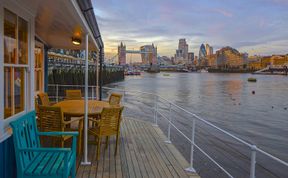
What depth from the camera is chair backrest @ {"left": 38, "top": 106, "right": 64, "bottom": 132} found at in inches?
133

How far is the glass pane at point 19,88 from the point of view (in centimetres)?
283

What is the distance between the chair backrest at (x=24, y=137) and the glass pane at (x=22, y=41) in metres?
0.64

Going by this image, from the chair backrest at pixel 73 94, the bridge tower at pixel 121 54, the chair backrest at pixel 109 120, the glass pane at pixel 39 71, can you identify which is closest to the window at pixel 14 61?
the chair backrest at pixel 109 120

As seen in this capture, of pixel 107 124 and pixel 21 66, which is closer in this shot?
pixel 21 66

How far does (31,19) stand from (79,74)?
81.0 feet

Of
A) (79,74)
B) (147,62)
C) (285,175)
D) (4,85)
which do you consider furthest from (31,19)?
(147,62)

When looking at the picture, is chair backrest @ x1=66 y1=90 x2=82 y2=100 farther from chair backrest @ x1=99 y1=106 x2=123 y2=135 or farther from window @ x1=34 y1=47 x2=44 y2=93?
chair backrest @ x1=99 y1=106 x2=123 y2=135

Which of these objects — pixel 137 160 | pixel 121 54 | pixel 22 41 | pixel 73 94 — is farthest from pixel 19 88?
pixel 121 54

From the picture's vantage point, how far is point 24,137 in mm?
2535

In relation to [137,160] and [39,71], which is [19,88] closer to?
[137,160]

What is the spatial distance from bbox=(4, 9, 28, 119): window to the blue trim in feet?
0.90

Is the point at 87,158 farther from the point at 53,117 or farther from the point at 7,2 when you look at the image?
the point at 7,2

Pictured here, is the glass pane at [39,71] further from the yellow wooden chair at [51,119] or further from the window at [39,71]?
the yellow wooden chair at [51,119]

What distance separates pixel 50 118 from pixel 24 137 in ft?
2.96
